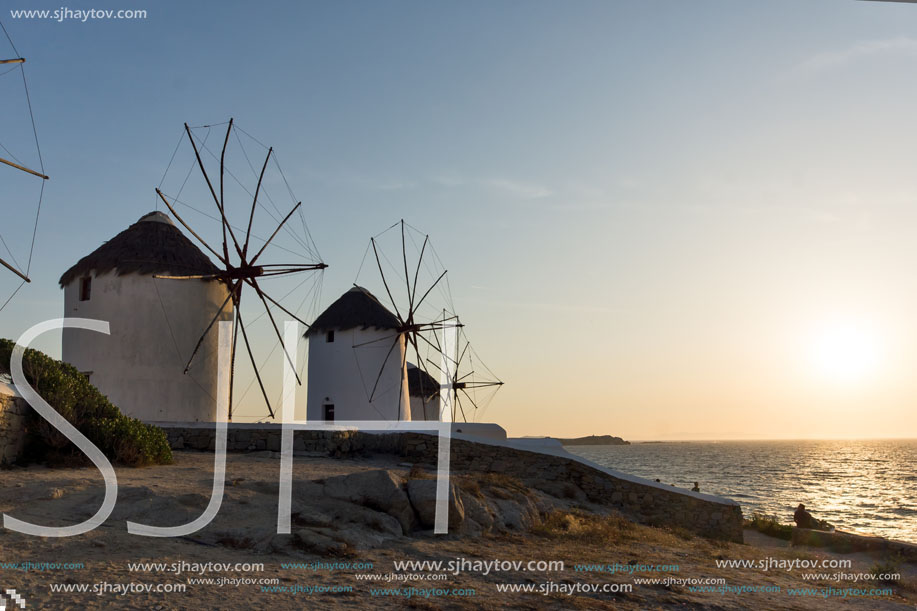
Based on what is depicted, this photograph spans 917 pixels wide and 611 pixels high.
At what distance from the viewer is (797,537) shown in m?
16.0

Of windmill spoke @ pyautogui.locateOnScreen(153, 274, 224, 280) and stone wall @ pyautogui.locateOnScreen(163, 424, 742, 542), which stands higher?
windmill spoke @ pyautogui.locateOnScreen(153, 274, 224, 280)

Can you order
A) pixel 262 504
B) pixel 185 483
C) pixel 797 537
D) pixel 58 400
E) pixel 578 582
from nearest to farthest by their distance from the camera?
pixel 578 582, pixel 262 504, pixel 185 483, pixel 58 400, pixel 797 537

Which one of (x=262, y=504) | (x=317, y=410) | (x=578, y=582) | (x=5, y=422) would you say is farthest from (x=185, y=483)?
(x=317, y=410)

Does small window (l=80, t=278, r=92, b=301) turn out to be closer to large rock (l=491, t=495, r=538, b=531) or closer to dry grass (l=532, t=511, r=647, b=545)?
large rock (l=491, t=495, r=538, b=531)

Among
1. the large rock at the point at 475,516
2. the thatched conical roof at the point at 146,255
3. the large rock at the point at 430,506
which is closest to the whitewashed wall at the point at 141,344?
the thatched conical roof at the point at 146,255

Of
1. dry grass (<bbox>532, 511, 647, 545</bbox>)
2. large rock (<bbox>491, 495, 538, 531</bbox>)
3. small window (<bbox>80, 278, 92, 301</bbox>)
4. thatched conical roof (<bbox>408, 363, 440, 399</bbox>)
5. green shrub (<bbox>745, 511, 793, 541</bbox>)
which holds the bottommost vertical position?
green shrub (<bbox>745, 511, 793, 541</bbox>)

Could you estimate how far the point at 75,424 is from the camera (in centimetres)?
1034

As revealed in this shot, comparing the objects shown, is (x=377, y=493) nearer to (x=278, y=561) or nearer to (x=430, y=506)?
(x=430, y=506)

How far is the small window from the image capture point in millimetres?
16844

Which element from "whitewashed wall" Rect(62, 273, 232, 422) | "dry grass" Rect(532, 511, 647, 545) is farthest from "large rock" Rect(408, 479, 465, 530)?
"whitewashed wall" Rect(62, 273, 232, 422)

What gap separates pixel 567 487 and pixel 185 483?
24.4 feet

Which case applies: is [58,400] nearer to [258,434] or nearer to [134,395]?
[258,434]

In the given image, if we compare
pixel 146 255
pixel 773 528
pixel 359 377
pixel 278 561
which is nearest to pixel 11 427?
pixel 278 561

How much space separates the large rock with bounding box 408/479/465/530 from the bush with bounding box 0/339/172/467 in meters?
4.54
